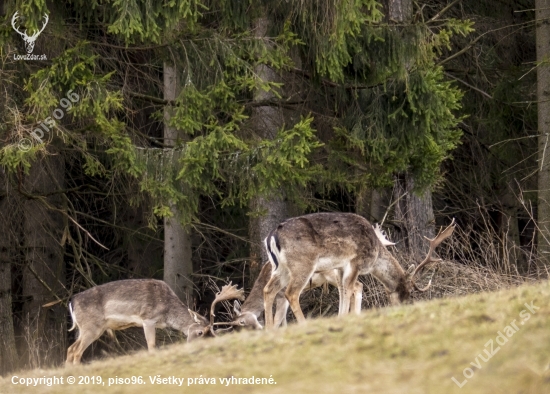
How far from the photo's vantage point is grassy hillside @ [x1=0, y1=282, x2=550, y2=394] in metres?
6.26

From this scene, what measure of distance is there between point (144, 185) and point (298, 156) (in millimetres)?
2053

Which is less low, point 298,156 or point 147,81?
point 147,81

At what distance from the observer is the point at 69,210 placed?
51.4 ft

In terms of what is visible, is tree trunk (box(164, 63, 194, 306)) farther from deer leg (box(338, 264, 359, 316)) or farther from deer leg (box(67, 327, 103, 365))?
deer leg (box(338, 264, 359, 316))

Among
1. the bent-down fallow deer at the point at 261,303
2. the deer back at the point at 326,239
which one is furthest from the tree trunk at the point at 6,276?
the deer back at the point at 326,239

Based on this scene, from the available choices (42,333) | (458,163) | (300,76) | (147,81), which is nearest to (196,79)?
(300,76)

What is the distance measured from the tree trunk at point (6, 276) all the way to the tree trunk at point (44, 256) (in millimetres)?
283

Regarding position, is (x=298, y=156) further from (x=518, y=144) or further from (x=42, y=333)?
(x=518, y=144)

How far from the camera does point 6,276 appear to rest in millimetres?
16641

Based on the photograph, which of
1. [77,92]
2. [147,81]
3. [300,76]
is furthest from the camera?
[147,81]

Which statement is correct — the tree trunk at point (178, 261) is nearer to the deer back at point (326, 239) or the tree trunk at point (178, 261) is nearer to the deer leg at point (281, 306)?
the deer leg at point (281, 306)

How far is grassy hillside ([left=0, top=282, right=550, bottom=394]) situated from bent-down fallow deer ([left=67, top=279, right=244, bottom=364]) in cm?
371

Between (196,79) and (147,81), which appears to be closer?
(196,79)

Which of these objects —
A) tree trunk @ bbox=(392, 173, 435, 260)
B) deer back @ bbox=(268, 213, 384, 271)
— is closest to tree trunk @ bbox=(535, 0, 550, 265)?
tree trunk @ bbox=(392, 173, 435, 260)
